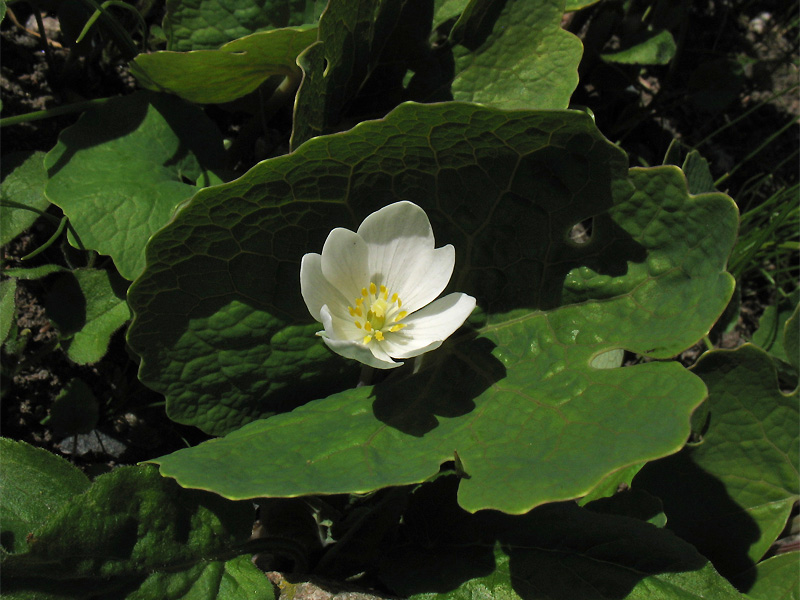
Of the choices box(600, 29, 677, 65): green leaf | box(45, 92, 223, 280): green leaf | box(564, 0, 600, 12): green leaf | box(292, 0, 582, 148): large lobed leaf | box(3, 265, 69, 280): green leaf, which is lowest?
box(3, 265, 69, 280): green leaf

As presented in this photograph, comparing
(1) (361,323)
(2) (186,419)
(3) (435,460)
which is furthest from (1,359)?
(3) (435,460)

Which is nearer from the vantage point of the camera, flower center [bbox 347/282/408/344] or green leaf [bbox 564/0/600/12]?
flower center [bbox 347/282/408/344]

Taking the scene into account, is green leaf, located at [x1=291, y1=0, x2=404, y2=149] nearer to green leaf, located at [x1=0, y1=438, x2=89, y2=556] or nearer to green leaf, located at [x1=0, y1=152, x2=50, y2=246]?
green leaf, located at [x1=0, y1=152, x2=50, y2=246]

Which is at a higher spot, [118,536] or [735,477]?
[118,536]

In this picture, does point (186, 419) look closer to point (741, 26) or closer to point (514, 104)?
point (514, 104)

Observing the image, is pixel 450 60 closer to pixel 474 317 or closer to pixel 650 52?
pixel 474 317

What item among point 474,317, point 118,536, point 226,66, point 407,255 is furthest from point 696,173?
point 118,536

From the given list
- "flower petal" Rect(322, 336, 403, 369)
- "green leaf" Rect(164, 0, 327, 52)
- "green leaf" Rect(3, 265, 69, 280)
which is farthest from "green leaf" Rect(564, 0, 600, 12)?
"green leaf" Rect(3, 265, 69, 280)
